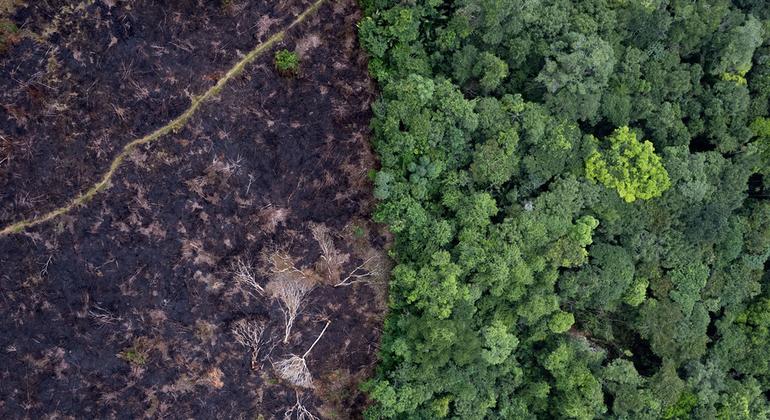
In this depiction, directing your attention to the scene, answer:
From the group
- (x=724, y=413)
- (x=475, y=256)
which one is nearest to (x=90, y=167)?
(x=475, y=256)

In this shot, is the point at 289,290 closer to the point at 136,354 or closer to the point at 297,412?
the point at 297,412

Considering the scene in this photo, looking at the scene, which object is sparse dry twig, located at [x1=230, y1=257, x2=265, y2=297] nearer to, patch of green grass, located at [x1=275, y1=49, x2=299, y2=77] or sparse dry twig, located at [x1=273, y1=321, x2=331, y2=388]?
sparse dry twig, located at [x1=273, y1=321, x2=331, y2=388]

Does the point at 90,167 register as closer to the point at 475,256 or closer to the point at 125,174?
the point at 125,174

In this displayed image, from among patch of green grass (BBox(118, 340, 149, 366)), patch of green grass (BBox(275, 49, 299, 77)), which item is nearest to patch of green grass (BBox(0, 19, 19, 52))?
patch of green grass (BBox(275, 49, 299, 77))

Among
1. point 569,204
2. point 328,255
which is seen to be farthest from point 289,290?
point 569,204

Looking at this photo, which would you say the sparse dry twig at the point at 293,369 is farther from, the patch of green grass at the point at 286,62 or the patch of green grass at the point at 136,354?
the patch of green grass at the point at 286,62

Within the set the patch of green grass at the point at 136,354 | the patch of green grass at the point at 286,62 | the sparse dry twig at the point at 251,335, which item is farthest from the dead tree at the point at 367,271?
the patch of green grass at the point at 286,62
